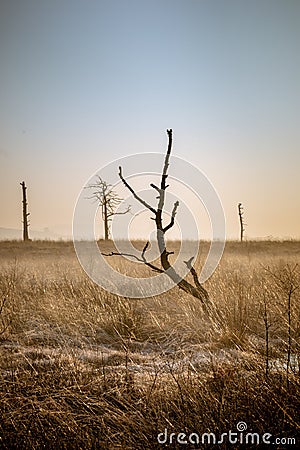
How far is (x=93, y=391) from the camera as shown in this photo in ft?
10.1

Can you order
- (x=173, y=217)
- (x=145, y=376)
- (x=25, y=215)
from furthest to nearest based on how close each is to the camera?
(x=25, y=215)
(x=173, y=217)
(x=145, y=376)

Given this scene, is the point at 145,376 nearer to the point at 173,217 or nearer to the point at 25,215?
the point at 173,217

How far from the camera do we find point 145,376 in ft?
10.8

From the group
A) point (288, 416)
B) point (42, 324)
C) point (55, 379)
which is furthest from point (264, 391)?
point (42, 324)

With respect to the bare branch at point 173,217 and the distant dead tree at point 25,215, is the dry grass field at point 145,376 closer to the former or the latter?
the bare branch at point 173,217

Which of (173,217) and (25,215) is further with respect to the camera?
(25,215)

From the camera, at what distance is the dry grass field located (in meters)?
2.47

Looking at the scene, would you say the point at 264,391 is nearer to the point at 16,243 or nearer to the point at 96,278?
the point at 96,278

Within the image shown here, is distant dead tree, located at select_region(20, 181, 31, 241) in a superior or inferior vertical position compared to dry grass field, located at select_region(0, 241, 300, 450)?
superior

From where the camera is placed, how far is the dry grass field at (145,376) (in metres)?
2.47

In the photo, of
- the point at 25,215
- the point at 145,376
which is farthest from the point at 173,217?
the point at 25,215

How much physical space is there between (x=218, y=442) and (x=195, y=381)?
76cm

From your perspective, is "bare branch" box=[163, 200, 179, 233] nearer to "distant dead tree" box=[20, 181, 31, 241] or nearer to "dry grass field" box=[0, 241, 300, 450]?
"dry grass field" box=[0, 241, 300, 450]

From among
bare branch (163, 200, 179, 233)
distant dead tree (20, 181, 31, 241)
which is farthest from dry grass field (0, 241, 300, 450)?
distant dead tree (20, 181, 31, 241)
